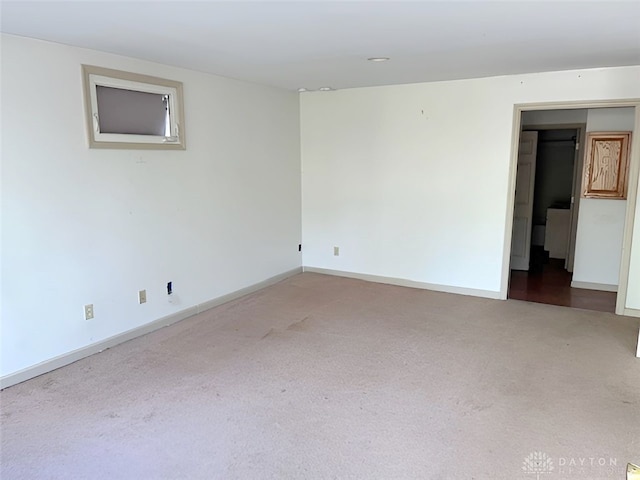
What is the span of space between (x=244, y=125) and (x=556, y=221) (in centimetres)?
492

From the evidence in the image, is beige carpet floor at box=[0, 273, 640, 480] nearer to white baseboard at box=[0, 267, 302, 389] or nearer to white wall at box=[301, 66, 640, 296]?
white baseboard at box=[0, 267, 302, 389]

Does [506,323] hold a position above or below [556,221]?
below

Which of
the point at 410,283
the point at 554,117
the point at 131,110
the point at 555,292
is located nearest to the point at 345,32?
the point at 131,110

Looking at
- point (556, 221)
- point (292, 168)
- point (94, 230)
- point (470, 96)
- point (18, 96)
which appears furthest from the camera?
point (556, 221)

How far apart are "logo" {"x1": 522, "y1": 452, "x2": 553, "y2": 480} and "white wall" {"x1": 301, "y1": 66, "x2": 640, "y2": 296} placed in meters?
2.77

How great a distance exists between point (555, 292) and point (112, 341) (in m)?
4.62

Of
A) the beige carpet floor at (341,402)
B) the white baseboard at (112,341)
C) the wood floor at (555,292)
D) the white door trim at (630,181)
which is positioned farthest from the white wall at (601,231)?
the white baseboard at (112,341)

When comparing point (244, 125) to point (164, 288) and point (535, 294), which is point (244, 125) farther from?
point (535, 294)

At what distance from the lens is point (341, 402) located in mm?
2818

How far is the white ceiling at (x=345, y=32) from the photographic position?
2.38 metres

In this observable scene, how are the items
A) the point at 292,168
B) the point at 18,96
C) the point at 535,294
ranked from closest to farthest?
the point at 18,96 < the point at 535,294 < the point at 292,168

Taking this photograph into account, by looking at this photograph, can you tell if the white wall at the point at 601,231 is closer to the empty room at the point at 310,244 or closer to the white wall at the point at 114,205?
the empty room at the point at 310,244

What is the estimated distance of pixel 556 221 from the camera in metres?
6.89

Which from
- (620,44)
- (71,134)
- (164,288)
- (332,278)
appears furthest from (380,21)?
(332,278)
